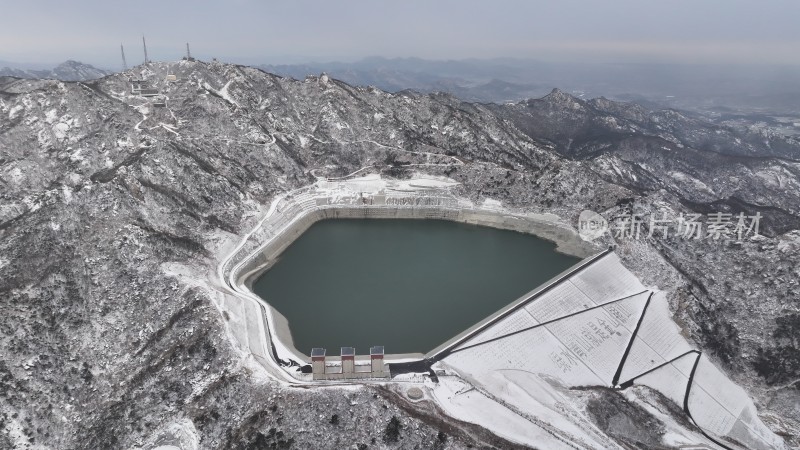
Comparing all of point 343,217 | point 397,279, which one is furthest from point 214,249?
point 343,217

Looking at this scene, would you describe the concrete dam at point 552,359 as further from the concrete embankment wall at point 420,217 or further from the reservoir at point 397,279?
the reservoir at point 397,279

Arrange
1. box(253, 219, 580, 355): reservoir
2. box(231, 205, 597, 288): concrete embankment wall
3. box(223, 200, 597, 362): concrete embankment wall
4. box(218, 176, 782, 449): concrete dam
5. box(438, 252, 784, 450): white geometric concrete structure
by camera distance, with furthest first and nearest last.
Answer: box(231, 205, 597, 288): concrete embankment wall < box(223, 200, 597, 362): concrete embankment wall < box(253, 219, 580, 355): reservoir < box(438, 252, 784, 450): white geometric concrete structure < box(218, 176, 782, 449): concrete dam

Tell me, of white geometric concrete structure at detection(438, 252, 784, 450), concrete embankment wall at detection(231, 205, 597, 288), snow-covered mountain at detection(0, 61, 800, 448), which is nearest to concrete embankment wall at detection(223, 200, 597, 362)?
concrete embankment wall at detection(231, 205, 597, 288)

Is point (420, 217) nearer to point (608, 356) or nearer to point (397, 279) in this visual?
point (397, 279)

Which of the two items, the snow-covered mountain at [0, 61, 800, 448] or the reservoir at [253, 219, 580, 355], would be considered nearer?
the snow-covered mountain at [0, 61, 800, 448]

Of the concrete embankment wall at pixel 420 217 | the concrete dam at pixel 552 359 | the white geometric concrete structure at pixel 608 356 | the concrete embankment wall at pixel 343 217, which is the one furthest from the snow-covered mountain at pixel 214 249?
the concrete embankment wall at pixel 420 217

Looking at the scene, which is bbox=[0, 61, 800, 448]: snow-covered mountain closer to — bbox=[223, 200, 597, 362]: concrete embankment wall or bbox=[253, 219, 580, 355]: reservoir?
bbox=[223, 200, 597, 362]: concrete embankment wall

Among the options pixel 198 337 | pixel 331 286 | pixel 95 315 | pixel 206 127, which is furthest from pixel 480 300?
pixel 206 127
